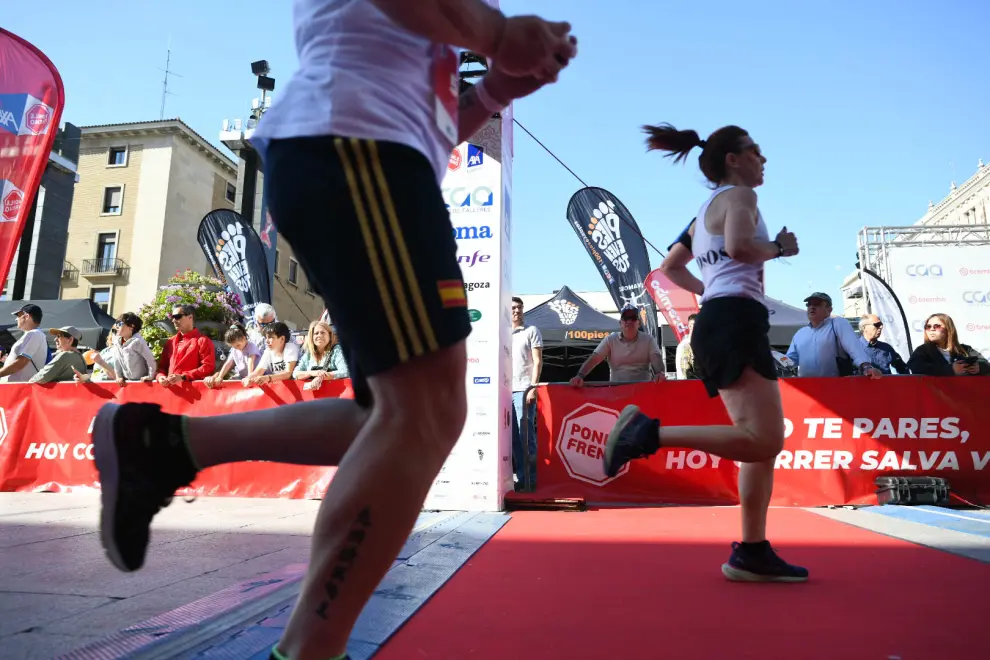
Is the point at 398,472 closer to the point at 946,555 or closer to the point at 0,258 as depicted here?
the point at 946,555

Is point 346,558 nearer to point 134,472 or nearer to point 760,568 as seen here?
point 134,472

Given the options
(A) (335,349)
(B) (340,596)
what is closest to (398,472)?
(B) (340,596)

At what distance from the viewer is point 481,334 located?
203 inches

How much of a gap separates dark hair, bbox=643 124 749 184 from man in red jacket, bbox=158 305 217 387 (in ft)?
17.8

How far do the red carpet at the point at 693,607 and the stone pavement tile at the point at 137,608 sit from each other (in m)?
0.74

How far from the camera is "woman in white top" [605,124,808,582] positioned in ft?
7.52

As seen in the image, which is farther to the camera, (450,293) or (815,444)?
(815,444)

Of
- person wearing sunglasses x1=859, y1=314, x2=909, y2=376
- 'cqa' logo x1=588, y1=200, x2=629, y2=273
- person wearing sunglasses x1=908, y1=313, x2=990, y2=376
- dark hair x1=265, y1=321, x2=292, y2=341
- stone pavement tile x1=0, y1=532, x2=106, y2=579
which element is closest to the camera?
stone pavement tile x1=0, y1=532, x2=106, y2=579

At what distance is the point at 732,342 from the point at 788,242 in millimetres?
453

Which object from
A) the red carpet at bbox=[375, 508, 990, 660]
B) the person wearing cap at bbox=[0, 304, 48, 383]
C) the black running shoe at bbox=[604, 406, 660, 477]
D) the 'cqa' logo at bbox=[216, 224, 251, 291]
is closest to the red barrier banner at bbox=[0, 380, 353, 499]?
the person wearing cap at bbox=[0, 304, 48, 383]

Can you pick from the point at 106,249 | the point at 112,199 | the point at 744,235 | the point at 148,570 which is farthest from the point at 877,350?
the point at 112,199

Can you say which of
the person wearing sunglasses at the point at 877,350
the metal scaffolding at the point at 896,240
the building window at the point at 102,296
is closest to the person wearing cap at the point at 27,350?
the person wearing sunglasses at the point at 877,350

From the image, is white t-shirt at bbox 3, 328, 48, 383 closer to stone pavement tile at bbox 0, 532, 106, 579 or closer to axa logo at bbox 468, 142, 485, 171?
stone pavement tile at bbox 0, 532, 106, 579

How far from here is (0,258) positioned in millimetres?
5449
